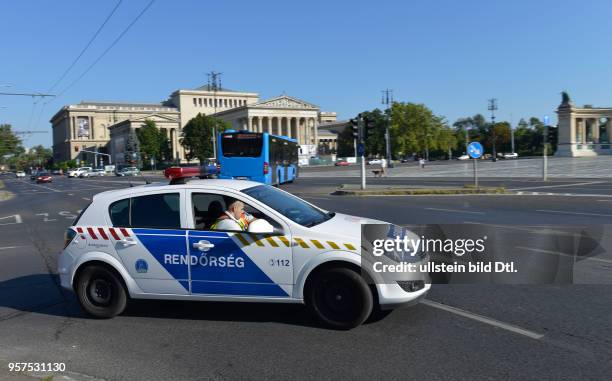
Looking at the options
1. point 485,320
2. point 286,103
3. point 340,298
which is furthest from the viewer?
point 286,103

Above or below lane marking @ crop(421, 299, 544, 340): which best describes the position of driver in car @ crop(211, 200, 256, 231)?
above

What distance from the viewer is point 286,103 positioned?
445 ft

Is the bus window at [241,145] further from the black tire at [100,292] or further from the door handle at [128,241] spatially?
the door handle at [128,241]

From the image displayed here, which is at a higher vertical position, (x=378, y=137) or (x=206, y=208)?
(x=378, y=137)

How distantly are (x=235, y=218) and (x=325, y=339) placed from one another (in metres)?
1.63

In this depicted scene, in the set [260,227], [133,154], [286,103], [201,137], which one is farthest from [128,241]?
[286,103]

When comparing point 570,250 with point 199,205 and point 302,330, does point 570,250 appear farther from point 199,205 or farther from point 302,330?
point 199,205

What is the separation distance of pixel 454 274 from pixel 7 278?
7078mm

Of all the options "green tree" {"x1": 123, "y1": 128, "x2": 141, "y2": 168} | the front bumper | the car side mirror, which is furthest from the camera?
"green tree" {"x1": 123, "y1": 128, "x2": 141, "y2": 168}

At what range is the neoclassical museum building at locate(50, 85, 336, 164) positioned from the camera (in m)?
132

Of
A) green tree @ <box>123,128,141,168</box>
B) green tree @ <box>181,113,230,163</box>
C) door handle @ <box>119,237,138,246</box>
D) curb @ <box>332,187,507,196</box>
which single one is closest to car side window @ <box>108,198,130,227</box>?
door handle @ <box>119,237,138,246</box>

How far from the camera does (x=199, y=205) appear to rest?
5.98 metres

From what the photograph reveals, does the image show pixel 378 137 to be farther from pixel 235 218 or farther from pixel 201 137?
pixel 235 218

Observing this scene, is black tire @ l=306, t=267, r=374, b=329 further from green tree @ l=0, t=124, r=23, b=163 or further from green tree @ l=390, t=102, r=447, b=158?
green tree @ l=390, t=102, r=447, b=158
